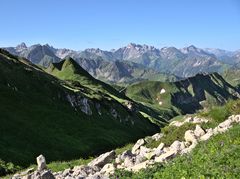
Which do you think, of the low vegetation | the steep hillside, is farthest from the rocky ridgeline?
the steep hillside

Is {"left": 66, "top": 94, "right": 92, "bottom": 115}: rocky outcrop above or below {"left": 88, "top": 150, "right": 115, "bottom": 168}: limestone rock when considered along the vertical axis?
above

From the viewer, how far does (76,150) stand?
77.1m

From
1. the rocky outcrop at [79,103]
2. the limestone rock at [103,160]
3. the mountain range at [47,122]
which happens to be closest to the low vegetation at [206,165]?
the limestone rock at [103,160]

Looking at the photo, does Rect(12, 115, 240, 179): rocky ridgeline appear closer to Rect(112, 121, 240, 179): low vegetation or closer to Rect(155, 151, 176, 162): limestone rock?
Rect(155, 151, 176, 162): limestone rock

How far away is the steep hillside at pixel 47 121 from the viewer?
221 feet

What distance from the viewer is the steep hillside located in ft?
221

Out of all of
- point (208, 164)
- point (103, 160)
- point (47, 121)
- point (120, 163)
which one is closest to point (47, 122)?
point (47, 121)

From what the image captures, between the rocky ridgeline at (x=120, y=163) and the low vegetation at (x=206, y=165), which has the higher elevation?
the low vegetation at (x=206, y=165)

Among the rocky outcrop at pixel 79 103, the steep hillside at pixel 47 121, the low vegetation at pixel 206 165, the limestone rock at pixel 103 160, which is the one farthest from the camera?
the rocky outcrop at pixel 79 103

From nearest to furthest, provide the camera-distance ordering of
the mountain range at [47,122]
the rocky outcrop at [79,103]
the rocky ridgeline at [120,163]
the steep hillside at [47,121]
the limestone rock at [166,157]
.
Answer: the rocky ridgeline at [120,163]
the limestone rock at [166,157]
the mountain range at [47,122]
the steep hillside at [47,121]
the rocky outcrop at [79,103]

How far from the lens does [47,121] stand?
3511 inches

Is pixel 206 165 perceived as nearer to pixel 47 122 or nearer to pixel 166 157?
pixel 166 157

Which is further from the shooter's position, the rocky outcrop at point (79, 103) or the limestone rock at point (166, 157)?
the rocky outcrop at point (79, 103)

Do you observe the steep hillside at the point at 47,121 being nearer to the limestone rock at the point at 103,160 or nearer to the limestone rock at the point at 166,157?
the limestone rock at the point at 103,160
